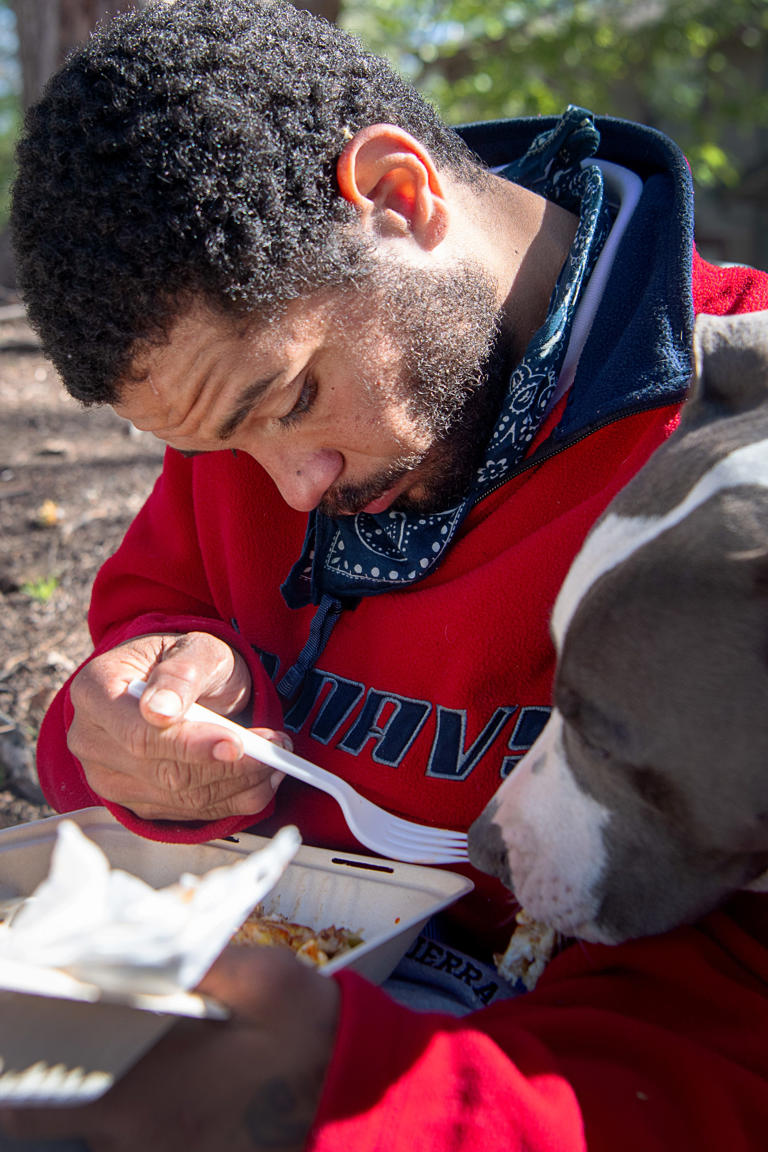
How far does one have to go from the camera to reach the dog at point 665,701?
1.17m

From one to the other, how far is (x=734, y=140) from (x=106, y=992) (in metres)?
14.8

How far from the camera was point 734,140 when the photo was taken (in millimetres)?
13477

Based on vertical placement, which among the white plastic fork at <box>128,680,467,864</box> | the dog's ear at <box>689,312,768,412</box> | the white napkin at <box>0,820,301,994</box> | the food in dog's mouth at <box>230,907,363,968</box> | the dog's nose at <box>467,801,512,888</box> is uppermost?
the dog's ear at <box>689,312,768,412</box>

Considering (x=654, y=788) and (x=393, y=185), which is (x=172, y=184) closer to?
(x=393, y=185)

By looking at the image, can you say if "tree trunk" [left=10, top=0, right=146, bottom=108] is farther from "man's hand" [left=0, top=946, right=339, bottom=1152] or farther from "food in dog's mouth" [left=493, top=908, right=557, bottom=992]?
"man's hand" [left=0, top=946, right=339, bottom=1152]

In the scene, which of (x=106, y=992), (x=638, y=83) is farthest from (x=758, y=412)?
(x=638, y=83)

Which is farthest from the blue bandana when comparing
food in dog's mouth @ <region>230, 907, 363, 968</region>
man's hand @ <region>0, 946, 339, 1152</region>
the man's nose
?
man's hand @ <region>0, 946, 339, 1152</region>

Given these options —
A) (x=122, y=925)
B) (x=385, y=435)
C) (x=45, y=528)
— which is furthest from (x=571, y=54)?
(x=122, y=925)

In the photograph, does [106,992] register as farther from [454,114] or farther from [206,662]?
[454,114]

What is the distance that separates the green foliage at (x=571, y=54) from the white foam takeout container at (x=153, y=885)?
7140 millimetres

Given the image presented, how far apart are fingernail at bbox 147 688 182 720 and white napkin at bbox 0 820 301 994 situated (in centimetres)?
67

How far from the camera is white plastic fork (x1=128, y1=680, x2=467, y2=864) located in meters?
1.74

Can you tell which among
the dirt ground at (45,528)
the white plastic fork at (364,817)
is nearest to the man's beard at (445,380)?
the white plastic fork at (364,817)

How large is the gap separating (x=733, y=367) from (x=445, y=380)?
1.97 ft
